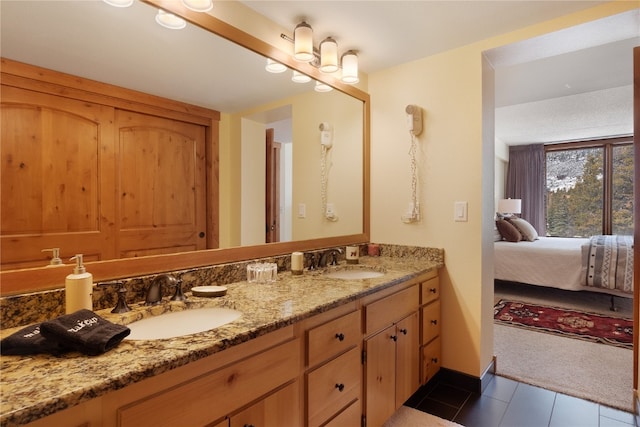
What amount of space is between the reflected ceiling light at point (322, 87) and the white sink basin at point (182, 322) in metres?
1.55

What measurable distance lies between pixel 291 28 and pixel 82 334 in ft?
5.92

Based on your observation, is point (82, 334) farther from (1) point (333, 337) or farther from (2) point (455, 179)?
(2) point (455, 179)

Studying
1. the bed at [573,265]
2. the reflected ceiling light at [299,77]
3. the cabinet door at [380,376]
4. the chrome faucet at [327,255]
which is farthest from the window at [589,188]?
the reflected ceiling light at [299,77]

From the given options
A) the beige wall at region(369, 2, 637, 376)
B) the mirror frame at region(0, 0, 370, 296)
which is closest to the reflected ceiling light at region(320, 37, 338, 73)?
the mirror frame at region(0, 0, 370, 296)

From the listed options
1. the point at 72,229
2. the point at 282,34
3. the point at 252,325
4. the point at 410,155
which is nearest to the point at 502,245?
the point at 410,155

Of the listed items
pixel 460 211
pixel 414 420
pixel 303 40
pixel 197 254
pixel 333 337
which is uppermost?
pixel 303 40

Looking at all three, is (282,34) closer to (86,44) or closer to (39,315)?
(86,44)

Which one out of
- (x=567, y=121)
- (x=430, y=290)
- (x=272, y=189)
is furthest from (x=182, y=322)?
(x=567, y=121)

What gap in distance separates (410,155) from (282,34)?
1.16 meters

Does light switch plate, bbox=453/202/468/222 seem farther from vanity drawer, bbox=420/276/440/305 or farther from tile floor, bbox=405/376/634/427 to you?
tile floor, bbox=405/376/634/427

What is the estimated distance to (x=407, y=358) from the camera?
6.26ft

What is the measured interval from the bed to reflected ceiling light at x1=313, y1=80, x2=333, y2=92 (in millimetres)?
3395

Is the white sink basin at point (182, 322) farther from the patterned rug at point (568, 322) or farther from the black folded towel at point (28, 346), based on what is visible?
the patterned rug at point (568, 322)

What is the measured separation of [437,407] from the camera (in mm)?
2004
